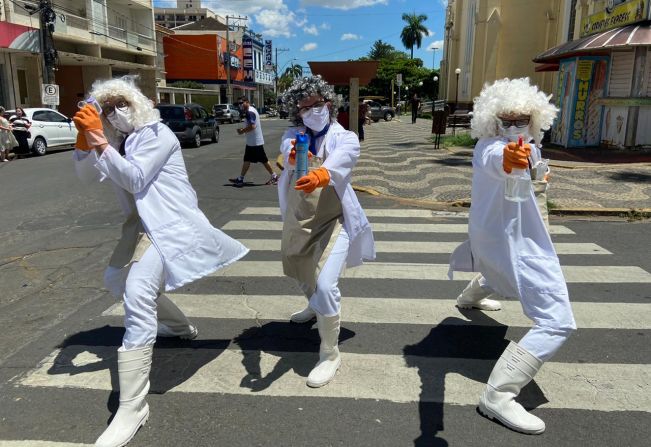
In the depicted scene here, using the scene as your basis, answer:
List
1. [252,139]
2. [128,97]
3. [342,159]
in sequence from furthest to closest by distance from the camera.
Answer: [252,139]
[342,159]
[128,97]

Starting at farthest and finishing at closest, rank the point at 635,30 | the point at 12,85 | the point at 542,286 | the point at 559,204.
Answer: the point at 12,85 < the point at 635,30 < the point at 559,204 < the point at 542,286

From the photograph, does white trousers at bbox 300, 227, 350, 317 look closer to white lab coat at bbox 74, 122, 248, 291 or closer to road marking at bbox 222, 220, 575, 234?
white lab coat at bbox 74, 122, 248, 291

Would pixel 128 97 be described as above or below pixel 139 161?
above

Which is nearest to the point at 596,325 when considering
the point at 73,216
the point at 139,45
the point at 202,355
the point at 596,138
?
the point at 202,355

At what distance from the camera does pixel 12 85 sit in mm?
25453

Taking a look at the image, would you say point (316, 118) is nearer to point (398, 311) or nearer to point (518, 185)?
point (518, 185)

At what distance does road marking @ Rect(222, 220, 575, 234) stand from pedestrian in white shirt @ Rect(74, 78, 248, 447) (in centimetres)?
430

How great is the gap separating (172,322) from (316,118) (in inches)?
72.9

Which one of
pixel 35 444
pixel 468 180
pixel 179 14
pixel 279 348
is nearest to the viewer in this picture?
pixel 35 444

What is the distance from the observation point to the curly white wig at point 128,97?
123 inches

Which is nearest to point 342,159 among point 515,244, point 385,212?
point 515,244

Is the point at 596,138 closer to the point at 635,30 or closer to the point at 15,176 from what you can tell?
the point at 635,30

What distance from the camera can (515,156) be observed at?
279 cm

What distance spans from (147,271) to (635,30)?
1550cm
